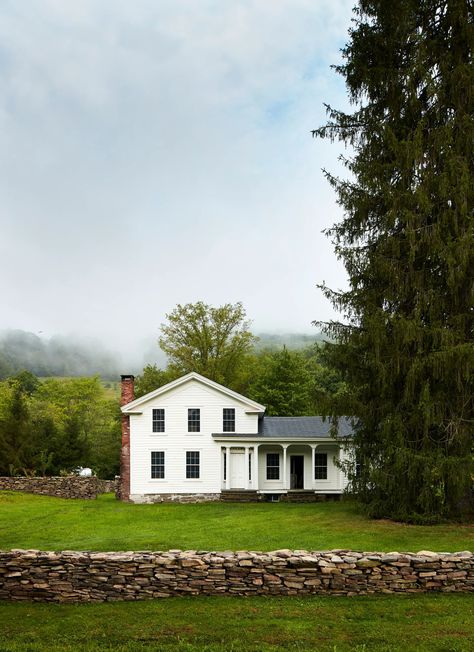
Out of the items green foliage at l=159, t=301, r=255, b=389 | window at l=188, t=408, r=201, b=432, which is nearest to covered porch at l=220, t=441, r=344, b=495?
window at l=188, t=408, r=201, b=432

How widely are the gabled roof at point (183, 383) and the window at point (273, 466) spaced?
2.53 meters

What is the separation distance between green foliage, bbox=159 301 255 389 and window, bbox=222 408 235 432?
1938 cm

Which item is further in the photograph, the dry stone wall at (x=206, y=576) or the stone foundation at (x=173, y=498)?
the stone foundation at (x=173, y=498)

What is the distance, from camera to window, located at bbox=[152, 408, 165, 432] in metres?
30.9

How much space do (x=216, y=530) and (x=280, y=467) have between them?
13239 millimetres

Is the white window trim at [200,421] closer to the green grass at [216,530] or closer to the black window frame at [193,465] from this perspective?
the black window frame at [193,465]

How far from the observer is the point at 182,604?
1009cm

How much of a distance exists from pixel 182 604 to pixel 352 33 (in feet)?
61.1

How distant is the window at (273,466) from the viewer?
104 feet

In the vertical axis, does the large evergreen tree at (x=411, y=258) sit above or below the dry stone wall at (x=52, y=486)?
above

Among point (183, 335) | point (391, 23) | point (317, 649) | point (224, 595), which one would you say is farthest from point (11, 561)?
point (183, 335)

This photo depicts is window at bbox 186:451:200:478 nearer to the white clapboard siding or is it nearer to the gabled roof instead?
the white clapboard siding

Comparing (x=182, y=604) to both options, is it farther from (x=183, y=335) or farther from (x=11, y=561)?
(x=183, y=335)

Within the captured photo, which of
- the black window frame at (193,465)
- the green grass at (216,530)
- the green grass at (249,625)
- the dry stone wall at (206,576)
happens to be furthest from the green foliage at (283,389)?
the green grass at (249,625)
